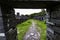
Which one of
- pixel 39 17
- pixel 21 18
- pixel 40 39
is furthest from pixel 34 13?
pixel 40 39

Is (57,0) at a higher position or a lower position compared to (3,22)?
higher

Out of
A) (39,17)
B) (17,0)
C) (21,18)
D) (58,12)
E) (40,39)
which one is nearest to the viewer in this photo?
(17,0)

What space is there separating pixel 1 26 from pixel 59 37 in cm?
249

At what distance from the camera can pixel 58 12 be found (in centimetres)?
466

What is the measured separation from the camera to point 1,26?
4.27m

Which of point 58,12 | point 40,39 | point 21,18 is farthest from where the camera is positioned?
point 21,18

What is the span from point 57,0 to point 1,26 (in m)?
2.35

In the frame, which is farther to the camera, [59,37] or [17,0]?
[59,37]

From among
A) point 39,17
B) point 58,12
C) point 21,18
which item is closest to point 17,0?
point 58,12

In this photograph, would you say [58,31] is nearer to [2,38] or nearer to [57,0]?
[57,0]

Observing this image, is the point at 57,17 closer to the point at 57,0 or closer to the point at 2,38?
the point at 57,0

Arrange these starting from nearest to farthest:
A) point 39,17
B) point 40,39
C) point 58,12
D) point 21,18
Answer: point 58,12 < point 40,39 < point 21,18 < point 39,17

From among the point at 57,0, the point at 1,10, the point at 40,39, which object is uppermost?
the point at 57,0

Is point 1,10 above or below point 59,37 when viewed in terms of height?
above
